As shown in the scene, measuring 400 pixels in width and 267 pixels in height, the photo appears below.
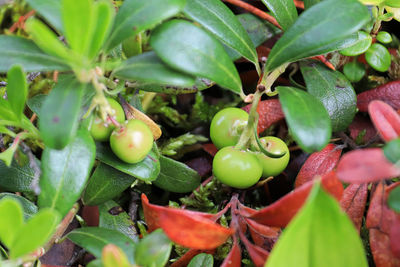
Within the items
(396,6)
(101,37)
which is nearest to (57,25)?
(101,37)

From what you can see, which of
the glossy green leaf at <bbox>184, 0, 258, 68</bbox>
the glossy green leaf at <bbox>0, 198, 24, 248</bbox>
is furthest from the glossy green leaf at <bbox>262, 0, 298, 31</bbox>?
the glossy green leaf at <bbox>0, 198, 24, 248</bbox>

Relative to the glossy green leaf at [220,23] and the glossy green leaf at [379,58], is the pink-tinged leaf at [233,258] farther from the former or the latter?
the glossy green leaf at [379,58]

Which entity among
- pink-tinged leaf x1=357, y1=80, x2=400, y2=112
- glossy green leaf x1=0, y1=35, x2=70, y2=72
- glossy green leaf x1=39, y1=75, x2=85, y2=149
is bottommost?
pink-tinged leaf x1=357, y1=80, x2=400, y2=112

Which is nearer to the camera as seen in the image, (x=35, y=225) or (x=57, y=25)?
(x=35, y=225)

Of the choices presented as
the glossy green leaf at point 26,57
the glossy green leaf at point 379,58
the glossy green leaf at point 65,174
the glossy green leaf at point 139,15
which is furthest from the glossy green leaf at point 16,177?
the glossy green leaf at point 379,58

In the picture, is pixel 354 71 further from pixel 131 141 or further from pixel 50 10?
pixel 50 10

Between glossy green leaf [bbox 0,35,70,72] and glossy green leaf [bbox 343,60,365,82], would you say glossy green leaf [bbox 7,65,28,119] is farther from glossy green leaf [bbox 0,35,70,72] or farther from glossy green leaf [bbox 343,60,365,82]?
glossy green leaf [bbox 343,60,365,82]

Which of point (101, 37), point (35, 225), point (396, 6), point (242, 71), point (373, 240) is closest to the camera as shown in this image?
point (35, 225)

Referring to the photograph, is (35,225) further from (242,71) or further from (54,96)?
(242,71)
